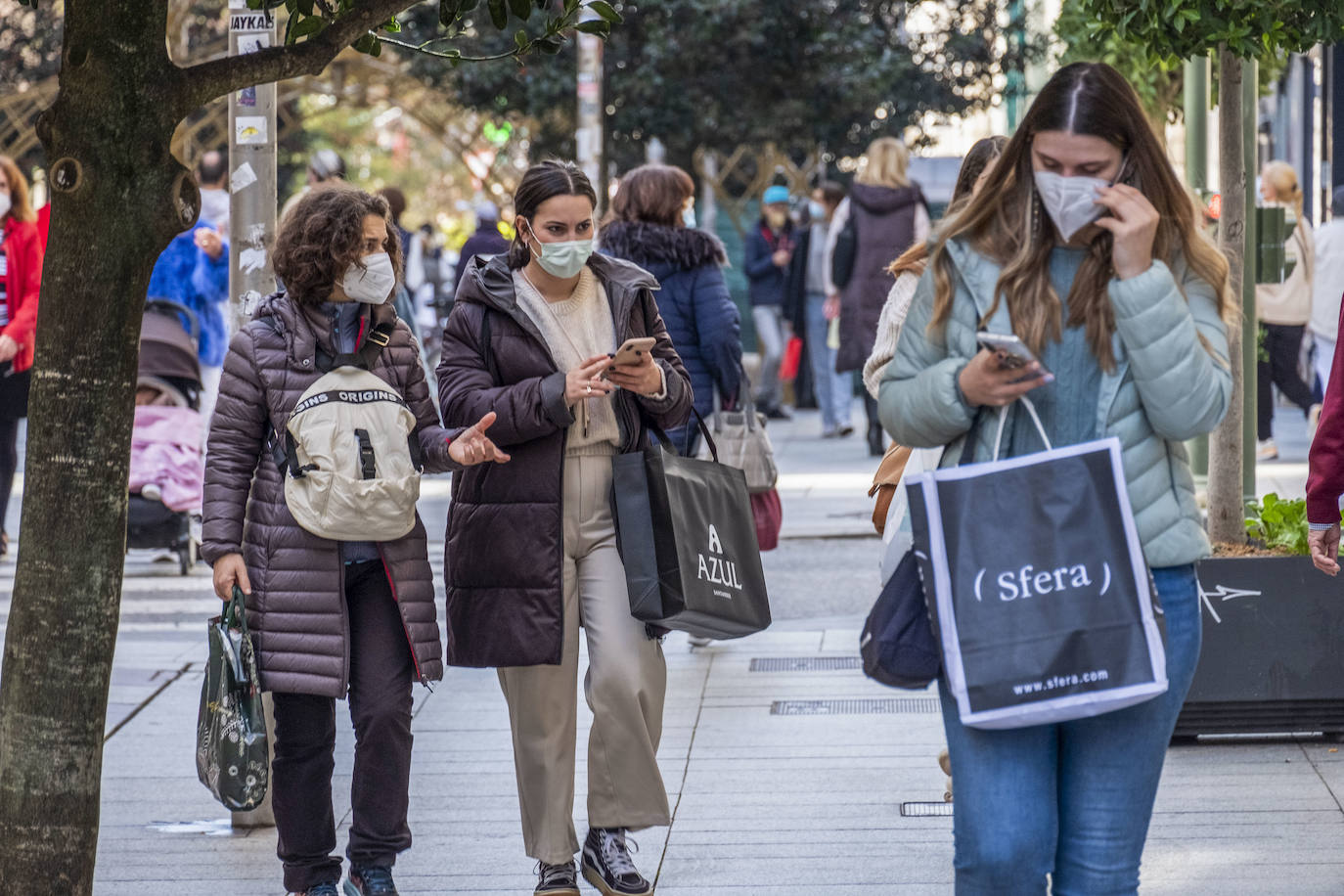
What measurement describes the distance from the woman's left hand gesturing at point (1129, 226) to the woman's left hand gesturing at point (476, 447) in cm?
175

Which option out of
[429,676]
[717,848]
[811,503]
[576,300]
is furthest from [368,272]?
[811,503]

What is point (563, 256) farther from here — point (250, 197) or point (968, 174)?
point (250, 197)

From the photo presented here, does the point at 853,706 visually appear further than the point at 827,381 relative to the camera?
No

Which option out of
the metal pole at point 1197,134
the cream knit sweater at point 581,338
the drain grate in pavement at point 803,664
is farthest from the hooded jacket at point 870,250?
the cream knit sweater at point 581,338

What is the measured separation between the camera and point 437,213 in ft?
196

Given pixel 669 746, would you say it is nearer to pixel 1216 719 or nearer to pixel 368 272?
pixel 1216 719

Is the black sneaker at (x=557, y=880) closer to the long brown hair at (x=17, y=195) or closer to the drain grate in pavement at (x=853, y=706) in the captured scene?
the drain grate in pavement at (x=853, y=706)

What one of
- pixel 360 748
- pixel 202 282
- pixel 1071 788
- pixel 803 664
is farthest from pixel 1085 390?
pixel 202 282

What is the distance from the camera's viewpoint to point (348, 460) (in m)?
4.48

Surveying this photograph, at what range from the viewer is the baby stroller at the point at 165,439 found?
9.31m

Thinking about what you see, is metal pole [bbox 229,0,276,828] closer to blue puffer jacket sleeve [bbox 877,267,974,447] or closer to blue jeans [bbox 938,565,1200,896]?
blue puffer jacket sleeve [bbox 877,267,974,447]

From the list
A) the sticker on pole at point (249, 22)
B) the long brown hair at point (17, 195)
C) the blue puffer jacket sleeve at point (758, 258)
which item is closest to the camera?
the sticker on pole at point (249, 22)

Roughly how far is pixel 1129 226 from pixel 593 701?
7.13 ft

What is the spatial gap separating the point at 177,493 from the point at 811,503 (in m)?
4.15
